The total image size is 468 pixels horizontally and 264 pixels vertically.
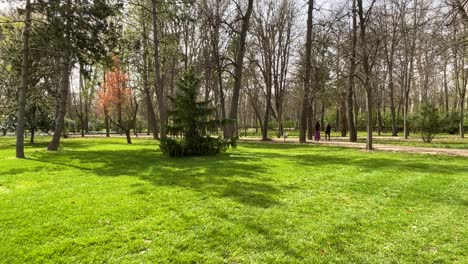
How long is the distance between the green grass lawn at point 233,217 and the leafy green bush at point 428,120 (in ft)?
39.6

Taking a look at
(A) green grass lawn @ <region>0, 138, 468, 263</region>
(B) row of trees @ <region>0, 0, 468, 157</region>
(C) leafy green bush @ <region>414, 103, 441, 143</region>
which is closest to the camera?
(A) green grass lawn @ <region>0, 138, 468, 263</region>

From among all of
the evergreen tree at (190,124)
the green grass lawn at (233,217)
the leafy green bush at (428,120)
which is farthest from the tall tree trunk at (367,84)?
the evergreen tree at (190,124)

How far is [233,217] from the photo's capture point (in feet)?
15.5

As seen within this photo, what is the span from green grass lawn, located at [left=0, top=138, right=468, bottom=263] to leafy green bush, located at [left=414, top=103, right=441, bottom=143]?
39.6 ft

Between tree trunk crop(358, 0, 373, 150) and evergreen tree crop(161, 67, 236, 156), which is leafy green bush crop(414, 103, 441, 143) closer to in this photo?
tree trunk crop(358, 0, 373, 150)

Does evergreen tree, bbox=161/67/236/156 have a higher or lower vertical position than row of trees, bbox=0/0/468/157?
lower

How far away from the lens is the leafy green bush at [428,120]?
18438 millimetres

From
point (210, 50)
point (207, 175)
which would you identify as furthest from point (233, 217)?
point (210, 50)

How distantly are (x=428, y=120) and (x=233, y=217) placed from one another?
1801cm

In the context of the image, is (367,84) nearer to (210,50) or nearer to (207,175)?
(207,175)

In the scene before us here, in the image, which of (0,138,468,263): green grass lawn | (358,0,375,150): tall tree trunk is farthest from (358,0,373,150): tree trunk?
(0,138,468,263): green grass lawn

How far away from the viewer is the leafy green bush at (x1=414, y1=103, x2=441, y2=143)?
18.4 meters

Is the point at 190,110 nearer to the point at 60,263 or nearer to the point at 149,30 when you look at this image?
the point at 60,263

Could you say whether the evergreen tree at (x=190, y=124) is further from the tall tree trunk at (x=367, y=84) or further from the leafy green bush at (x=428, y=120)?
the leafy green bush at (x=428, y=120)
